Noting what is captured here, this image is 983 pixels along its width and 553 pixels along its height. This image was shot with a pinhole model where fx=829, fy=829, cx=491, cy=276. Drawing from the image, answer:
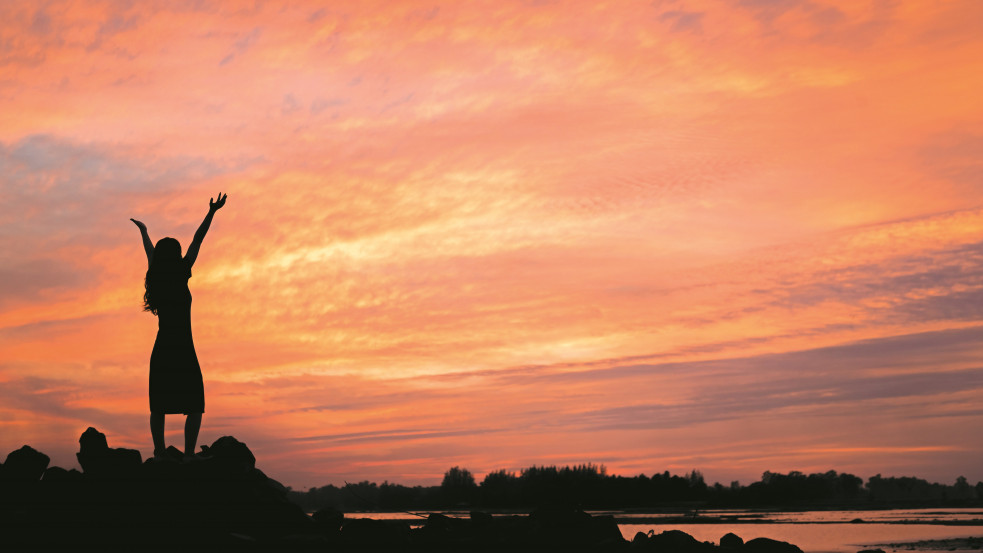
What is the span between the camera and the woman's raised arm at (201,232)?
13125 mm

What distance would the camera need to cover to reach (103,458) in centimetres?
1452

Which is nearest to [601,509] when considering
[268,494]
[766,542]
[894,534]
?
[894,534]

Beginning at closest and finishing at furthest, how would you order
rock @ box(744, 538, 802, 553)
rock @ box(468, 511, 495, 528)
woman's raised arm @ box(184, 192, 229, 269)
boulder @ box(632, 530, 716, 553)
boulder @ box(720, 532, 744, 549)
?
woman's raised arm @ box(184, 192, 229, 269)
rock @ box(468, 511, 495, 528)
boulder @ box(632, 530, 716, 553)
rock @ box(744, 538, 802, 553)
boulder @ box(720, 532, 744, 549)

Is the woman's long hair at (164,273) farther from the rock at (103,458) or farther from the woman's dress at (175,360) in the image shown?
the rock at (103,458)

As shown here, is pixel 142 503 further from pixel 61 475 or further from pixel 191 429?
pixel 61 475

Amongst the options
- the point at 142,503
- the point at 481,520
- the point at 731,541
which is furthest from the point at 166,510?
the point at 731,541

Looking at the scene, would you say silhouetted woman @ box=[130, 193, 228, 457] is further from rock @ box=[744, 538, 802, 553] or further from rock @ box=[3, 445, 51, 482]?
rock @ box=[744, 538, 802, 553]

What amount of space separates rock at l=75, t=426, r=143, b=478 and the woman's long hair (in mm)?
2965

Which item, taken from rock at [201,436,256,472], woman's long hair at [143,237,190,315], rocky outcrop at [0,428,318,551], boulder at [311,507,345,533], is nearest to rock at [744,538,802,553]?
boulder at [311,507,345,533]

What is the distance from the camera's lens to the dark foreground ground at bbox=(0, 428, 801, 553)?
1344cm

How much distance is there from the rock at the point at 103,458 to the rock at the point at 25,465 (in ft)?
3.14

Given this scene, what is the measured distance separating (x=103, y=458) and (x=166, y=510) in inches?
65.6

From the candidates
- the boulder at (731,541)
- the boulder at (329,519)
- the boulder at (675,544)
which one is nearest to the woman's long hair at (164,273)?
the boulder at (329,519)

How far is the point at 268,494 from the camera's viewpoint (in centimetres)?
1494
